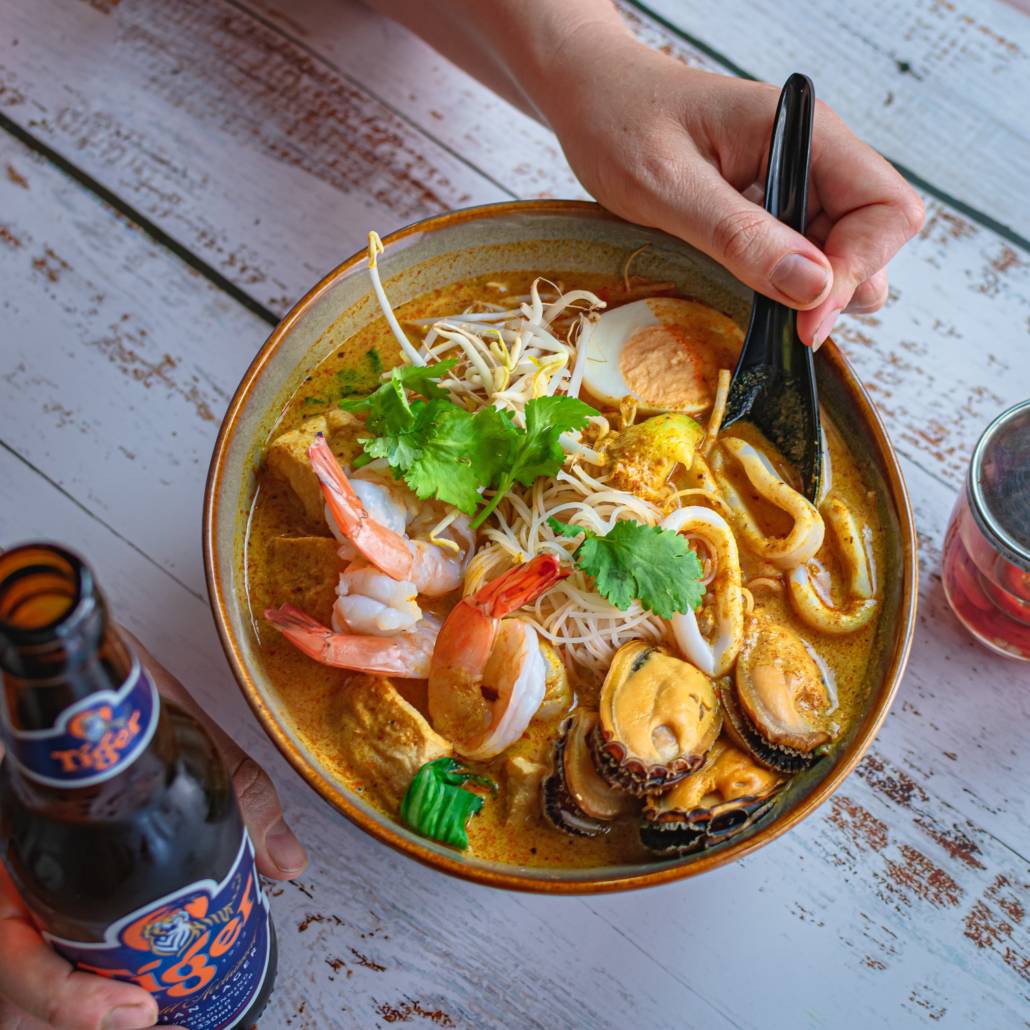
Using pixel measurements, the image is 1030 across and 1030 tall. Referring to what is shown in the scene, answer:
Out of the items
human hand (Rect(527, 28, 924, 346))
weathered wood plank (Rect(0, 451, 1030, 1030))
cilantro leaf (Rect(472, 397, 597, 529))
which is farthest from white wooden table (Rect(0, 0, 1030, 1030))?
cilantro leaf (Rect(472, 397, 597, 529))

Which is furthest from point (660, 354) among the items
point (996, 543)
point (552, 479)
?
point (996, 543)

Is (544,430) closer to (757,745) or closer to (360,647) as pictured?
(360,647)

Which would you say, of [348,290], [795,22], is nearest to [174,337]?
[348,290]

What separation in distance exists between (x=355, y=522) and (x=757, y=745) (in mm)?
709

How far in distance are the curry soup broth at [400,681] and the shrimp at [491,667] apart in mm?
72

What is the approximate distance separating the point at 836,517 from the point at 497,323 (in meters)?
0.70

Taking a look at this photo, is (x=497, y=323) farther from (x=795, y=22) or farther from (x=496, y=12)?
(x=795, y=22)

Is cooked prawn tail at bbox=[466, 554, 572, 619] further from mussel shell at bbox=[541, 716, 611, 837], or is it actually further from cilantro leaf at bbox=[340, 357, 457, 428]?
cilantro leaf at bbox=[340, 357, 457, 428]

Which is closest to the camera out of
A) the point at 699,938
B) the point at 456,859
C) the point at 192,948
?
the point at 192,948

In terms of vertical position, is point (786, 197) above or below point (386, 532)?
above

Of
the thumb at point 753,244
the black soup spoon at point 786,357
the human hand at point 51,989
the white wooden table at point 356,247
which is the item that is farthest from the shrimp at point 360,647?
the thumb at point 753,244

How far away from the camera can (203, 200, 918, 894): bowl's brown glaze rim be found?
5.12 feet

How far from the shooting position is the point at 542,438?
180cm

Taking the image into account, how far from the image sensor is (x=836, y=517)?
191 cm
